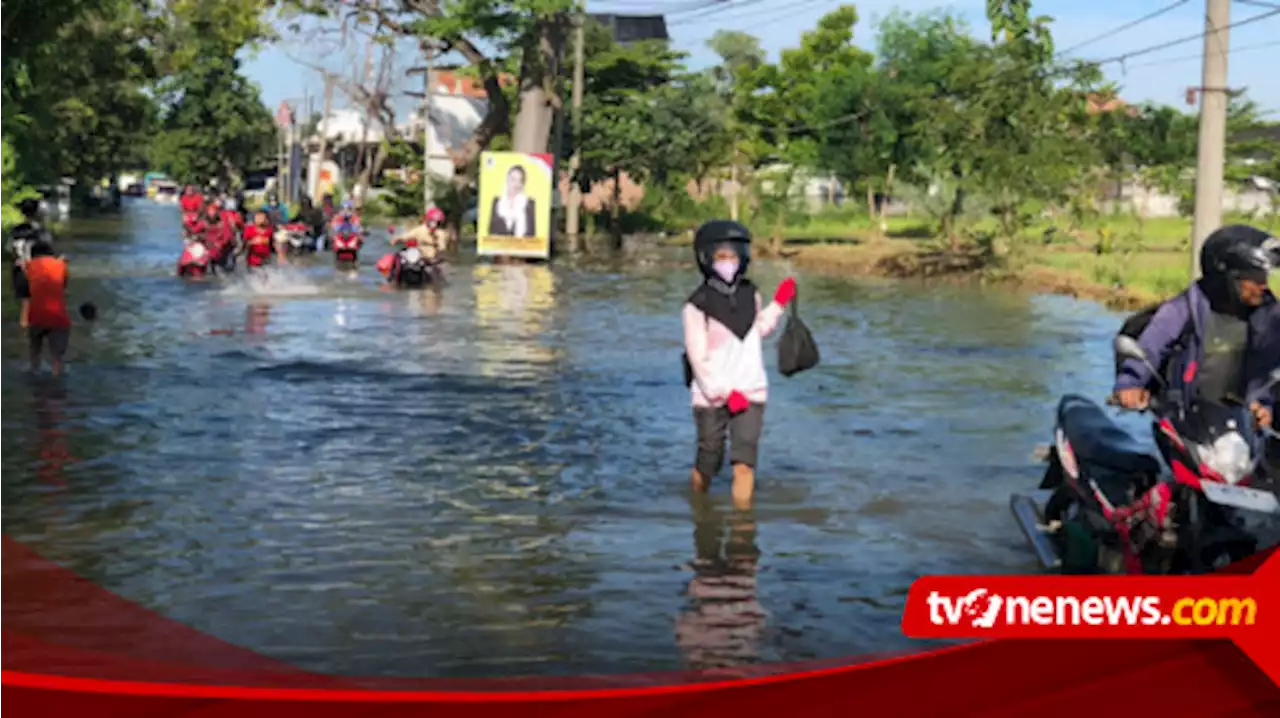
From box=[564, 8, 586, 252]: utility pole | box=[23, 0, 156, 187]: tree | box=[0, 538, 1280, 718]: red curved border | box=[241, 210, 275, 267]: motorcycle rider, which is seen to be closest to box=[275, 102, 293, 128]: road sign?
box=[23, 0, 156, 187]: tree

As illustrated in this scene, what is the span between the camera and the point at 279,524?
9.86m

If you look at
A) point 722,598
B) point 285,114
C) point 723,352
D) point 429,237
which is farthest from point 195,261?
point 285,114

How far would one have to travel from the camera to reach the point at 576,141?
56000 mm

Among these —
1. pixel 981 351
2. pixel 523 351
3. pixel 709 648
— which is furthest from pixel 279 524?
pixel 981 351

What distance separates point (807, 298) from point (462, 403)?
1726 cm

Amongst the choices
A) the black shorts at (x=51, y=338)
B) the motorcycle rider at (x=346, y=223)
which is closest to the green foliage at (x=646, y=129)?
the motorcycle rider at (x=346, y=223)

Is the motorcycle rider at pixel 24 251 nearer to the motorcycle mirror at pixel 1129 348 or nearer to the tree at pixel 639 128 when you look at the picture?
the motorcycle mirror at pixel 1129 348

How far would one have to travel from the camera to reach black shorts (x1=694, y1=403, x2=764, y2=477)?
9.91m

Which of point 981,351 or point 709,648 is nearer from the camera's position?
point 709,648

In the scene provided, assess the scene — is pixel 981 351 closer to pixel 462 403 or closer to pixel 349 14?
pixel 462 403

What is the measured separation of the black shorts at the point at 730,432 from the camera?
9906 mm

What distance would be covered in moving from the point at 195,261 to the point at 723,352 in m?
Answer: 24.2

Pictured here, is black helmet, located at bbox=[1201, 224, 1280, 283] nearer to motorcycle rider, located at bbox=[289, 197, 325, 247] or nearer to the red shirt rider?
the red shirt rider

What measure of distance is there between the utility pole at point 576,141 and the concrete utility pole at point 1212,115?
109 feet
